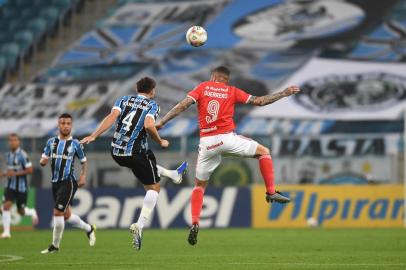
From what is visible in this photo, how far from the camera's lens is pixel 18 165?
20656 mm

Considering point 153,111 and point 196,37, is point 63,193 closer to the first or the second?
point 153,111

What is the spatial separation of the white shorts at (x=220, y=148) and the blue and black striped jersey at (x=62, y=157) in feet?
7.30

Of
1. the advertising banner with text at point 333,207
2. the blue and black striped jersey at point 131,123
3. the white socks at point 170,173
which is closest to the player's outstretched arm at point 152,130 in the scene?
the blue and black striped jersey at point 131,123

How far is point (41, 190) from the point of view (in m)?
25.6

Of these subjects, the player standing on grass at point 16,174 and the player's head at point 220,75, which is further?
the player standing on grass at point 16,174

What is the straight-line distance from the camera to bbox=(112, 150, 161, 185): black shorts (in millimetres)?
12922

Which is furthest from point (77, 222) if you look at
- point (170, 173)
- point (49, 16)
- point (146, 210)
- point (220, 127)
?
point (49, 16)

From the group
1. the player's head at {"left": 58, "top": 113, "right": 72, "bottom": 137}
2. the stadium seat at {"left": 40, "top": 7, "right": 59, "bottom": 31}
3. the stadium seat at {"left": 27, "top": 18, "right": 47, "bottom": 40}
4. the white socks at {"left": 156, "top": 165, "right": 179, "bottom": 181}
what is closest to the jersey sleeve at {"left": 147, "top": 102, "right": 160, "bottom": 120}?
the white socks at {"left": 156, "top": 165, "right": 179, "bottom": 181}

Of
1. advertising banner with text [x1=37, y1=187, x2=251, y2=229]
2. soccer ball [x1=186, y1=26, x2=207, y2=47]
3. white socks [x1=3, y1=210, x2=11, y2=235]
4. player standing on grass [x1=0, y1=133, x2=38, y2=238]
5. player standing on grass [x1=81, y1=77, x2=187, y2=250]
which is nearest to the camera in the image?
player standing on grass [x1=81, y1=77, x2=187, y2=250]

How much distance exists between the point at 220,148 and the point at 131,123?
1.27 m

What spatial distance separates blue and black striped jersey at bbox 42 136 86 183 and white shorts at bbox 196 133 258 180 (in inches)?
87.6

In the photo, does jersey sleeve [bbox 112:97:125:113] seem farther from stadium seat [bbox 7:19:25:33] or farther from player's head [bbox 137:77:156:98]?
stadium seat [bbox 7:19:25:33]

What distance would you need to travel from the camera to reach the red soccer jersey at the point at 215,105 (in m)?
13.0

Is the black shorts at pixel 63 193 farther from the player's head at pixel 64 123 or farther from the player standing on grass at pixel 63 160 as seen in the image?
the player's head at pixel 64 123
